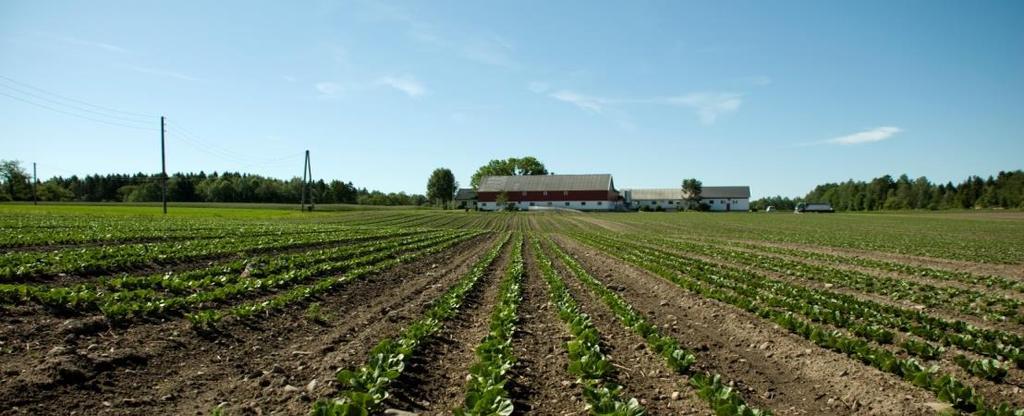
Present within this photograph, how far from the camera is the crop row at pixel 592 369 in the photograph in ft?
17.4

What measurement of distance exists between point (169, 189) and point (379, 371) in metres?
151

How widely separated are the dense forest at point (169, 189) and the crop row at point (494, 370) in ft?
473

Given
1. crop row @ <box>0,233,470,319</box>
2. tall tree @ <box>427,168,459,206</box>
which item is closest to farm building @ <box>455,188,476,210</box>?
tall tree @ <box>427,168,459,206</box>

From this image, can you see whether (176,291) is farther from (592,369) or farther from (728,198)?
(728,198)

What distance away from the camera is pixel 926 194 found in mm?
152250

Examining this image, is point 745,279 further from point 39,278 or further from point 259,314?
point 39,278

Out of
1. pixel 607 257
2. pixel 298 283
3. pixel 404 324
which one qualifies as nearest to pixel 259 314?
pixel 404 324

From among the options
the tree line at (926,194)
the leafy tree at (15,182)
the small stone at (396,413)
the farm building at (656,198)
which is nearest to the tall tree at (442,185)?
the farm building at (656,198)

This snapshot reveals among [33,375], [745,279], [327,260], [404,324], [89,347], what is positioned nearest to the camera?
[33,375]

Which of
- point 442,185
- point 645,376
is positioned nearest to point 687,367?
point 645,376

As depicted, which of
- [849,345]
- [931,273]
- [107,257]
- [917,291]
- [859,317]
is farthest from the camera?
[931,273]

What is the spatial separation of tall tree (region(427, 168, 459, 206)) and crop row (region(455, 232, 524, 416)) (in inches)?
5446

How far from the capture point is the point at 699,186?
431ft

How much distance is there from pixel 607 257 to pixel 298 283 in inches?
587
